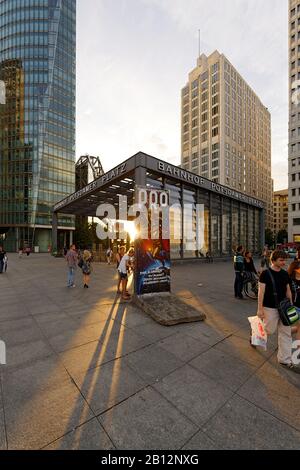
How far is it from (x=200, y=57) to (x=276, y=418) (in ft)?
358

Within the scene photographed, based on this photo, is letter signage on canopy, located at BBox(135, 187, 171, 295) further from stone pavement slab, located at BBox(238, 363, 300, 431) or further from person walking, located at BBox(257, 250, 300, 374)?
stone pavement slab, located at BBox(238, 363, 300, 431)

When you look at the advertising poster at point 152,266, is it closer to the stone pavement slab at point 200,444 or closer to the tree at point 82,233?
the stone pavement slab at point 200,444

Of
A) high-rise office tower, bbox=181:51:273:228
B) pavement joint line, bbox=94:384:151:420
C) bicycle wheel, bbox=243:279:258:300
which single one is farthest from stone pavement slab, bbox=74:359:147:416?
high-rise office tower, bbox=181:51:273:228

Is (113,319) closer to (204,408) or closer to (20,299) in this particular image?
(204,408)

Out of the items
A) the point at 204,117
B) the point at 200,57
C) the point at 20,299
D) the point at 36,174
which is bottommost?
the point at 20,299

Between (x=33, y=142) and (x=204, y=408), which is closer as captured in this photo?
(x=204, y=408)

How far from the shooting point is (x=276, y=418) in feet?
7.84

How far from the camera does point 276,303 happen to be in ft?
11.2

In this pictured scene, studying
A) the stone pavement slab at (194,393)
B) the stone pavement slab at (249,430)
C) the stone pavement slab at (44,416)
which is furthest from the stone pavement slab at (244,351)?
the stone pavement slab at (44,416)

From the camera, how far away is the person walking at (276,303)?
11.3 feet

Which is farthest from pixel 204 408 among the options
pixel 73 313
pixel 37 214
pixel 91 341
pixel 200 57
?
pixel 200 57

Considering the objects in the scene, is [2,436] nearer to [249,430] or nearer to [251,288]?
[249,430]

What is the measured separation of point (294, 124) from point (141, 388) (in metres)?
60.5

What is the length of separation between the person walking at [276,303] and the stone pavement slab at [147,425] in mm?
2032
